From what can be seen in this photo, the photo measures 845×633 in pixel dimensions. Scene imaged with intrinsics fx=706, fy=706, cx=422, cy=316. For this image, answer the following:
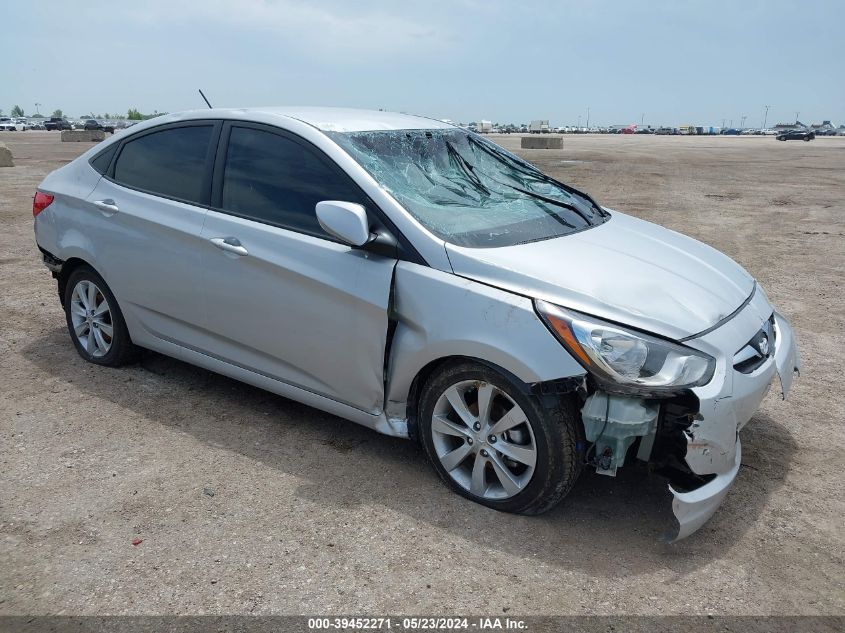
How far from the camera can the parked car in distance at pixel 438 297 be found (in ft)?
Answer: 9.42

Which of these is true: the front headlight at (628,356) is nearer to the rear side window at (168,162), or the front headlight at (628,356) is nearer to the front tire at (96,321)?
the rear side window at (168,162)

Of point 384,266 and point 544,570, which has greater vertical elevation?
point 384,266

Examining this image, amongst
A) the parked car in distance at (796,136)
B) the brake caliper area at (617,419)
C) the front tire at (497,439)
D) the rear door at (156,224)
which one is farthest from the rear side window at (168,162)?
the parked car in distance at (796,136)

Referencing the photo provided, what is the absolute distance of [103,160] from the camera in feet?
15.4

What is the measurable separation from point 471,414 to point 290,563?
99cm

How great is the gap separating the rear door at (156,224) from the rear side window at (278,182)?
0.68 ft

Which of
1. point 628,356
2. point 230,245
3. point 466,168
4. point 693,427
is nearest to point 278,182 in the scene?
point 230,245

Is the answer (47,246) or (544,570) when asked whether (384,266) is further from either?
(47,246)

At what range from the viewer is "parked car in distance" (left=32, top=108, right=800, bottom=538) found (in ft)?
9.42

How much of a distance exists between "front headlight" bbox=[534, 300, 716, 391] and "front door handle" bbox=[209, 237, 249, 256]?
1.72m

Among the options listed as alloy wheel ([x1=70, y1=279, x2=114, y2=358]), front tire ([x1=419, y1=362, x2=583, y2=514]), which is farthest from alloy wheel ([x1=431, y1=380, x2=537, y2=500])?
alloy wheel ([x1=70, y1=279, x2=114, y2=358])

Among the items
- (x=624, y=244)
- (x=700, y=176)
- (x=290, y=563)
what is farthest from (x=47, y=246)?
(x=700, y=176)

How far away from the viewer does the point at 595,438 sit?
9.43 ft

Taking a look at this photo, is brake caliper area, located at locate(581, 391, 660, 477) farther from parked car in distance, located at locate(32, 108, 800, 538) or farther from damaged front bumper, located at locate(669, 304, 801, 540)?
damaged front bumper, located at locate(669, 304, 801, 540)
